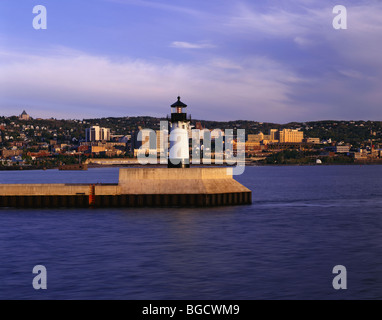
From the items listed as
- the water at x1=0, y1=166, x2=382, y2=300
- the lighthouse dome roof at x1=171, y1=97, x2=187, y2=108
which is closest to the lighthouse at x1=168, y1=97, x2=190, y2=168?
the lighthouse dome roof at x1=171, y1=97, x2=187, y2=108

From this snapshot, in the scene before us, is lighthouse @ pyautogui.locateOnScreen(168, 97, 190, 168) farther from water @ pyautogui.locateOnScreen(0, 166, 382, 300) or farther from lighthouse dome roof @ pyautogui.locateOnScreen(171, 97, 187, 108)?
water @ pyautogui.locateOnScreen(0, 166, 382, 300)

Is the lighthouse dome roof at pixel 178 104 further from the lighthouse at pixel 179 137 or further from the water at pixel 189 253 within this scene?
the water at pixel 189 253

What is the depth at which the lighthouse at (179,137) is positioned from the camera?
169ft

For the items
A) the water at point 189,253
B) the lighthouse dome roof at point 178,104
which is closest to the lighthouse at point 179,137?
the lighthouse dome roof at point 178,104

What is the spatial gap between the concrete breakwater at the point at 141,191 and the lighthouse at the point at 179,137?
2.98m

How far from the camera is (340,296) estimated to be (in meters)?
23.1

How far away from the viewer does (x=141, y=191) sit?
49656 mm

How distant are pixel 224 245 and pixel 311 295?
1307 cm

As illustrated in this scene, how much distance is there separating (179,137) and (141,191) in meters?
5.76

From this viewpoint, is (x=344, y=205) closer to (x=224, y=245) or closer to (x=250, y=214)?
(x=250, y=214)

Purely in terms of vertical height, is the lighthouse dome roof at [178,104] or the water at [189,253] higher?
the lighthouse dome roof at [178,104]

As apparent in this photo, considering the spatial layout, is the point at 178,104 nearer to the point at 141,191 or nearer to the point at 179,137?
the point at 179,137

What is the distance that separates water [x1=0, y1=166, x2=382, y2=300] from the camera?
24234mm
